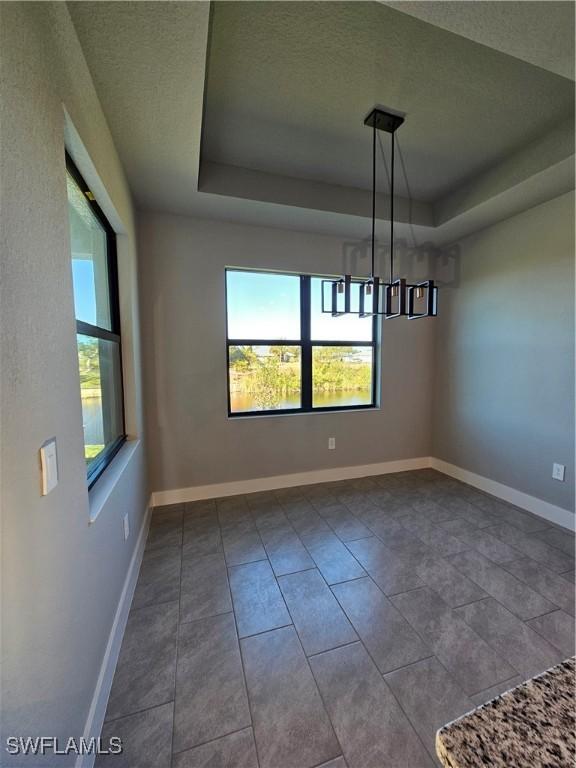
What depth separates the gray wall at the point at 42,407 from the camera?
0.72 metres

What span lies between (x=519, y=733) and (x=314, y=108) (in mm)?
2615

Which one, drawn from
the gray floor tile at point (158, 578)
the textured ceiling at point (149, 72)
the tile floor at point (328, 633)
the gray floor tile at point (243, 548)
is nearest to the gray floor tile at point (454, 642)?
the tile floor at point (328, 633)

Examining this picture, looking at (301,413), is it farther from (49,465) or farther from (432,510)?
(49,465)

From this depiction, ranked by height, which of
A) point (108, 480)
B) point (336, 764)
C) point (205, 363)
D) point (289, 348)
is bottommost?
point (336, 764)

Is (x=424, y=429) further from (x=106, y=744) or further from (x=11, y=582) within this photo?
(x=11, y=582)

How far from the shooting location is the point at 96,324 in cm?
179

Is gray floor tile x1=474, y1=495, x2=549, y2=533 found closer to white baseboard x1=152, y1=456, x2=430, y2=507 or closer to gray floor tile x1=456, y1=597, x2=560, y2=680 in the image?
white baseboard x1=152, y1=456, x2=430, y2=507

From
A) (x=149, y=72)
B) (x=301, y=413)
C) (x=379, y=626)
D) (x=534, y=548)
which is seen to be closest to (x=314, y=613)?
(x=379, y=626)

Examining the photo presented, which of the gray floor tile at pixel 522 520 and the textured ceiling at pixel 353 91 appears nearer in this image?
the textured ceiling at pixel 353 91

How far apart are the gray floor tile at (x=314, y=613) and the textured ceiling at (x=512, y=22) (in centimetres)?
265

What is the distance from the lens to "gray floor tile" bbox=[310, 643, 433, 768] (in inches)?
43.4

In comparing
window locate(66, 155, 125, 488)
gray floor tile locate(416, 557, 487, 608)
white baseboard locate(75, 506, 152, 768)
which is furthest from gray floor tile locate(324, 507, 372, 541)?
window locate(66, 155, 125, 488)

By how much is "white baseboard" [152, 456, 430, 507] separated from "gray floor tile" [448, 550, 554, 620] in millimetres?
1447

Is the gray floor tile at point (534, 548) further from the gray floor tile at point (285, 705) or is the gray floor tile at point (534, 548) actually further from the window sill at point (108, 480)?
the window sill at point (108, 480)
